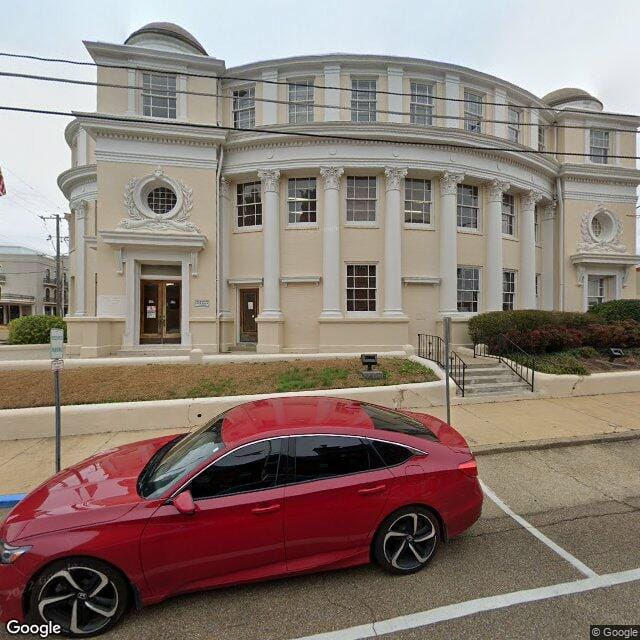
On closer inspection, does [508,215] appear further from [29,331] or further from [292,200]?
[29,331]

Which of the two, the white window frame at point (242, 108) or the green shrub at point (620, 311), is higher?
the white window frame at point (242, 108)

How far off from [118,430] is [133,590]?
4.95 meters

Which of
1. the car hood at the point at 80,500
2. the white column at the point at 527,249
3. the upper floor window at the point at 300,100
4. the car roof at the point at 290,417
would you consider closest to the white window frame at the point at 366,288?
the upper floor window at the point at 300,100

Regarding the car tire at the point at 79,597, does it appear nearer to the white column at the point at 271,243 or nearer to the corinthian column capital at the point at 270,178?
the white column at the point at 271,243

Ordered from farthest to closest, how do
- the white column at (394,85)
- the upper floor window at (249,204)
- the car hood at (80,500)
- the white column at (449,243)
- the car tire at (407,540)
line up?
the upper floor window at (249,204) < the white column at (449,243) < the white column at (394,85) < the car tire at (407,540) < the car hood at (80,500)

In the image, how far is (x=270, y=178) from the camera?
13461 millimetres

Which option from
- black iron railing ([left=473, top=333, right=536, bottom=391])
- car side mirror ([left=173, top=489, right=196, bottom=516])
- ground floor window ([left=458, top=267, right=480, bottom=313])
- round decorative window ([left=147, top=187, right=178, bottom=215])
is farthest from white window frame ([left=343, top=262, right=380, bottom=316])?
car side mirror ([left=173, top=489, right=196, bottom=516])

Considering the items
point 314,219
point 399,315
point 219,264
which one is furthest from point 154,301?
point 399,315

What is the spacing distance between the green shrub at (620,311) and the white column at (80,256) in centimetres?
2266

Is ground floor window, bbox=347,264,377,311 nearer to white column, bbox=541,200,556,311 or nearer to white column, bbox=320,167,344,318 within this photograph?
white column, bbox=320,167,344,318

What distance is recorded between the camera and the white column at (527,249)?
15.3 metres

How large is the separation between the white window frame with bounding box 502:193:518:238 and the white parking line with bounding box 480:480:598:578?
13.9 m

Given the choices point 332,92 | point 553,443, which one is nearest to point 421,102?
point 332,92

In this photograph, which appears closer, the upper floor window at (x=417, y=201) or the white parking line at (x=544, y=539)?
the white parking line at (x=544, y=539)
